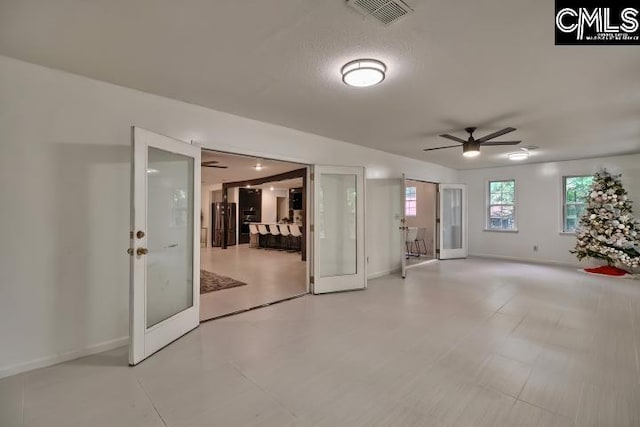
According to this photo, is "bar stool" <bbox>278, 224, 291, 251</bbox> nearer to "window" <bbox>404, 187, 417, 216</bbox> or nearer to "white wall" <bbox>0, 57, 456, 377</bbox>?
"window" <bbox>404, 187, 417, 216</bbox>

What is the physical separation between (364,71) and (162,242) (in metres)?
2.48

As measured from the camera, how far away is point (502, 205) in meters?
7.92

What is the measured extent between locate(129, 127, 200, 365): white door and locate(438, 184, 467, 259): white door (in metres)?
6.48

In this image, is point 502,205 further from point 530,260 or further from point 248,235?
point 248,235

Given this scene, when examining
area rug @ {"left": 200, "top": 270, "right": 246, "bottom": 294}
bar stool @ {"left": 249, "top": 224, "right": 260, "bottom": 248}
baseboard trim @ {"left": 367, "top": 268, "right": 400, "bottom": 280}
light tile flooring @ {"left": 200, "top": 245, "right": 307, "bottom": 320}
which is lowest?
light tile flooring @ {"left": 200, "top": 245, "right": 307, "bottom": 320}

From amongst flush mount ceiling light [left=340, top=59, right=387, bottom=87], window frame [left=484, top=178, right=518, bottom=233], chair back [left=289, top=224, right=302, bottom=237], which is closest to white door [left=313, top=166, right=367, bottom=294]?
flush mount ceiling light [left=340, top=59, right=387, bottom=87]

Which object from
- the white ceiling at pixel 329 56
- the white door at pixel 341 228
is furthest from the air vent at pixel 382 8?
the white door at pixel 341 228

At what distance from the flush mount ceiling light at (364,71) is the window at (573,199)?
22.7ft

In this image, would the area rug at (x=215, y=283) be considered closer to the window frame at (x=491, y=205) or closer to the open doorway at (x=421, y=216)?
the open doorway at (x=421, y=216)

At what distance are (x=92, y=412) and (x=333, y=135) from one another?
413cm

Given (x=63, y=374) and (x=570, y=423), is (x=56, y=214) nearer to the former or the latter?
(x=63, y=374)

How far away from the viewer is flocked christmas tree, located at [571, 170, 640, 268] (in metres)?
5.61

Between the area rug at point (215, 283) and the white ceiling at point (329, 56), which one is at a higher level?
the white ceiling at point (329, 56)

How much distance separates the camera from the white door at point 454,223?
7.77 metres
